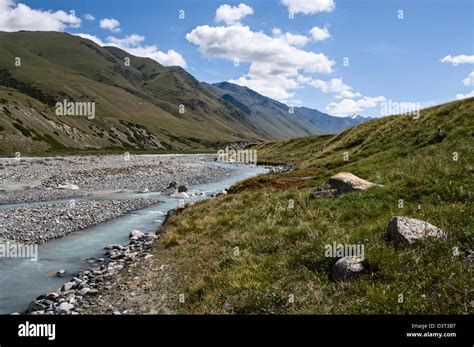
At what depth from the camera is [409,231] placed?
10320 mm

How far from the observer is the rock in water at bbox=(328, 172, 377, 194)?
19.0m

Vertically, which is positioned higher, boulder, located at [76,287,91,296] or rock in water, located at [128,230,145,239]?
rock in water, located at [128,230,145,239]

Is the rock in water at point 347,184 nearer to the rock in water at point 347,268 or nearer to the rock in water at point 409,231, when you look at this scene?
the rock in water at point 409,231

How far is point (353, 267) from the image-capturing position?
9.50 meters

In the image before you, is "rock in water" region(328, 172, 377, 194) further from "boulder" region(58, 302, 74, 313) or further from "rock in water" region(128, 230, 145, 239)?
"boulder" region(58, 302, 74, 313)

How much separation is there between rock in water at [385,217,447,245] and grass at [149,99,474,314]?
277 mm

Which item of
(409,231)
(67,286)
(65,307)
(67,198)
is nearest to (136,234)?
(67,286)

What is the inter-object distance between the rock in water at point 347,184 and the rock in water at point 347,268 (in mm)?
9212

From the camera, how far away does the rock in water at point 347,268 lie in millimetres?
9430

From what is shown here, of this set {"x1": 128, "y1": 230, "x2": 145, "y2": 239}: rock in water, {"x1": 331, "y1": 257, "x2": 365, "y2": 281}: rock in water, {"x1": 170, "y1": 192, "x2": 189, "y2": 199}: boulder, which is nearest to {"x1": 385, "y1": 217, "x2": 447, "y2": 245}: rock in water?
{"x1": 331, "y1": 257, "x2": 365, "y2": 281}: rock in water

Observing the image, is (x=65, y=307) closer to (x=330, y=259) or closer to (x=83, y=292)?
(x=83, y=292)

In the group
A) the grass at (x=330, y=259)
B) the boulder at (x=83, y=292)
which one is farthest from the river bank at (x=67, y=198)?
the boulder at (x=83, y=292)

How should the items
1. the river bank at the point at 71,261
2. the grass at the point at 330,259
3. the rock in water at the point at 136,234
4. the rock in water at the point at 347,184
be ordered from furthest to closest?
1. the rock in water at the point at 136,234
2. the rock in water at the point at 347,184
3. the river bank at the point at 71,261
4. the grass at the point at 330,259
